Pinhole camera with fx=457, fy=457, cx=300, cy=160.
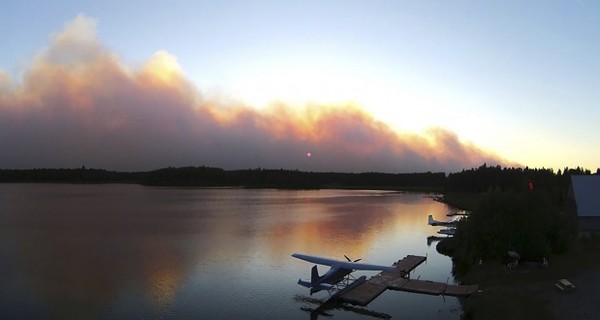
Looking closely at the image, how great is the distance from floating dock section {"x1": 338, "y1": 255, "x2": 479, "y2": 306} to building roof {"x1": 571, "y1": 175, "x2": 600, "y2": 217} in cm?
2023

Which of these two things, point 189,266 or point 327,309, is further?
point 189,266

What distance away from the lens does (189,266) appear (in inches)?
1379

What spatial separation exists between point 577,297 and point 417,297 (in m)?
8.45

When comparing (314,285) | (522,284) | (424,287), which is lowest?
(424,287)

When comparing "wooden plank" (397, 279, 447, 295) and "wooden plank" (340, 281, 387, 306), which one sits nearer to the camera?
"wooden plank" (340, 281, 387, 306)

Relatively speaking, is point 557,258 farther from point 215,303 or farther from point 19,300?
point 19,300

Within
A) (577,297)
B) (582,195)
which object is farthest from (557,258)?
(582,195)

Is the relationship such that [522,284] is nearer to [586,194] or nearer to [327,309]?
[327,309]

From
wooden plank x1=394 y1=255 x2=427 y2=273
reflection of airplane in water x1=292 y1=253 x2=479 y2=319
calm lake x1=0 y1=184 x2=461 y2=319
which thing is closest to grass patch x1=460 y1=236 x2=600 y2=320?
reflection of airplane in water x1=292 y1=253 x2=479 y2=319

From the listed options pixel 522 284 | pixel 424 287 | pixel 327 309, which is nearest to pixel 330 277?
pixel 327 309

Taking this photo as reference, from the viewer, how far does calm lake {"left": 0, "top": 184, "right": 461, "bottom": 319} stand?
80.8 ft

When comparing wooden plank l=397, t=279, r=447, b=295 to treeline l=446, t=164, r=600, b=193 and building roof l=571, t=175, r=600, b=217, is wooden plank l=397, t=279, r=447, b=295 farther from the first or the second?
treeline l=446, t=164, r=600, b=193

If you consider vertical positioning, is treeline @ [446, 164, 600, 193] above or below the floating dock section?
above

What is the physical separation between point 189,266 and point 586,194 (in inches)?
1427
